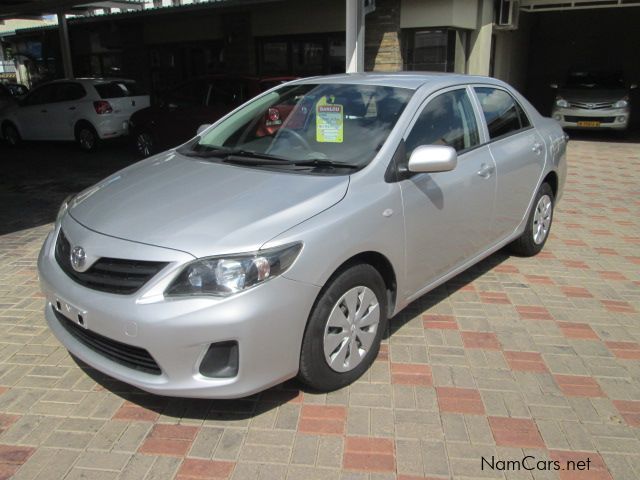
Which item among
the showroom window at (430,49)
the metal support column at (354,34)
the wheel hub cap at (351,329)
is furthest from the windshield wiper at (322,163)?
the showroom window at (430,49)

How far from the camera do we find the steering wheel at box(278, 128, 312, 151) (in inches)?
144

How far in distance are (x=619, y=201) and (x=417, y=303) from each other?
4949 millimetres

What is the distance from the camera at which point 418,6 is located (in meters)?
12.1

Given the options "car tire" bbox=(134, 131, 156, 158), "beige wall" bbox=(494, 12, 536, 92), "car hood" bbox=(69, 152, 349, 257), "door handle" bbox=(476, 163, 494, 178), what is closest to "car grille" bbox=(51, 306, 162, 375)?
"car hood" bbox=(69, 152, 349, 257)

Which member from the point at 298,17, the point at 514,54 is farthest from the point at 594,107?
the point at 298,17

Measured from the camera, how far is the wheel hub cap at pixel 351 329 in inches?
118

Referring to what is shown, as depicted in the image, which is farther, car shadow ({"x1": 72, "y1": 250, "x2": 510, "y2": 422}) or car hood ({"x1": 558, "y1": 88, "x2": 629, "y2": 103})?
car hood ({"x1": 558, "y1": 88, "x2": 629, "y2": 103})

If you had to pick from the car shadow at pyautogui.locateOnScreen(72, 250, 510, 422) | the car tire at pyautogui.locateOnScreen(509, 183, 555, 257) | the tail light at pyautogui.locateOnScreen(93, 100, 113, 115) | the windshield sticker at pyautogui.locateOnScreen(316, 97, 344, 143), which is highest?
the windshield sticker at pyautogui.locateOnScreen(316, 97, 344, 143)

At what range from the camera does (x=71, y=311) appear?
289 cm

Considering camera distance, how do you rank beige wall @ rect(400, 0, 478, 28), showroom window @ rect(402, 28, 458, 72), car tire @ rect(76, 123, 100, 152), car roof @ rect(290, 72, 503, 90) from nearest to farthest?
car roof @ rect(290, 72, 503, 90) < car tire @ rect(76, 123, 100, 152) < beige wall @ rect(400, 0, 478, 28) < showroom window @ rect(402, 28, 458, 72)

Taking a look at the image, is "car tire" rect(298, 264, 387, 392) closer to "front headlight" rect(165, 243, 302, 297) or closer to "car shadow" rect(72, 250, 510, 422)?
"car shadow" rect(72, 250, 510, 422)

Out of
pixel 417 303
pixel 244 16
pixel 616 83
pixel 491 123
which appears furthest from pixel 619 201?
pixel 244 16

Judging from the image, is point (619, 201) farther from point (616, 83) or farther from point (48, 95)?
point (48, 95)

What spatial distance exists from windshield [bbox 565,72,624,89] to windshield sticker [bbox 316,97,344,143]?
1354 centimetres
